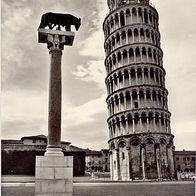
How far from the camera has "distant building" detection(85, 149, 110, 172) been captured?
59.5m

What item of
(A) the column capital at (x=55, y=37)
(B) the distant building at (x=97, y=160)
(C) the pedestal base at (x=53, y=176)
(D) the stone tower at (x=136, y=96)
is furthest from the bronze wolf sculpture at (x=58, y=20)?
(B) the distant building at (x=97, y=160)

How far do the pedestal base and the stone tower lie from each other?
17.7m

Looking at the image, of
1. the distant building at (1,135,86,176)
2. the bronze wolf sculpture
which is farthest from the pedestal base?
the distant building at (1,135,86,176)

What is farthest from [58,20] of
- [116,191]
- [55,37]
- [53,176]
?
[116,191]

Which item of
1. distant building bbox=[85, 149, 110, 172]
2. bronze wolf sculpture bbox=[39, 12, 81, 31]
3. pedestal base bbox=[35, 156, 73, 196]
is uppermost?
bronze wolf sculpture bbox=[39, 12, 81, 31]

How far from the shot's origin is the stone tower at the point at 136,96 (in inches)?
955

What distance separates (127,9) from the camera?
2742 centimetres

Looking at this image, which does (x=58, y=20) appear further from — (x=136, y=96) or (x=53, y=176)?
(x=136, y=96)

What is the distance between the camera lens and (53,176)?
22.2 feet

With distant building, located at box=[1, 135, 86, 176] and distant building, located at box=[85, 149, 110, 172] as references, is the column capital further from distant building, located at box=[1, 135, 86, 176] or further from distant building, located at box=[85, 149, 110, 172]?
distant building, located at box=[85, 149, 110, 172]

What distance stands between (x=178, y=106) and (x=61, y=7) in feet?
14.6

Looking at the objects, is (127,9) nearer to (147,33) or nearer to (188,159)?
(147,33)

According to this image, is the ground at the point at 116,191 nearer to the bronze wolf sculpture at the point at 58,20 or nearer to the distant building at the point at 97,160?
the bronze wolf sculpture at the point at 58,20

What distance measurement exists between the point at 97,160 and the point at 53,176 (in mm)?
54530
